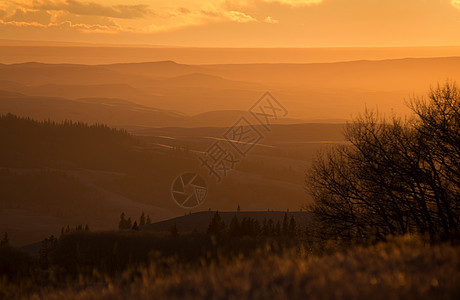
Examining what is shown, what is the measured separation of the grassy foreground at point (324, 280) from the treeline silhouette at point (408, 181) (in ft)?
38.9

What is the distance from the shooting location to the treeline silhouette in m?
24.0

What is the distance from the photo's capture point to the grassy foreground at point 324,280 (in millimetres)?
8734

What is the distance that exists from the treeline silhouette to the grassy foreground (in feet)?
38.9

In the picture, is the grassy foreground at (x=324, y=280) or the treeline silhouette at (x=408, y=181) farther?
the treeline silhouette at (x=408, y=181)

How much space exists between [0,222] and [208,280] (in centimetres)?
20156

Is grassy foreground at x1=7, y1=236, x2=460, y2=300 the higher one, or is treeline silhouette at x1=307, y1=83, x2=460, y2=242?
treeline silhouette at x1=307, y1=83, x2=460, y2=242

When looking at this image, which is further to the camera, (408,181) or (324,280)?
(408,181)

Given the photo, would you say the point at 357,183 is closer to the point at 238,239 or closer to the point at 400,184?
the point at 400,184

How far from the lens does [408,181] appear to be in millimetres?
25125

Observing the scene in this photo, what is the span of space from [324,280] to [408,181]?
17086 mm

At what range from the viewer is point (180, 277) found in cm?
1158

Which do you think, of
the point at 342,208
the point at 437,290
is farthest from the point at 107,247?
the point at 437,290

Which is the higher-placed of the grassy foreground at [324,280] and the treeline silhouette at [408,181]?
the treeline silhouette at [408,181]

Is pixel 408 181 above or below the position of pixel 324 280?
above
